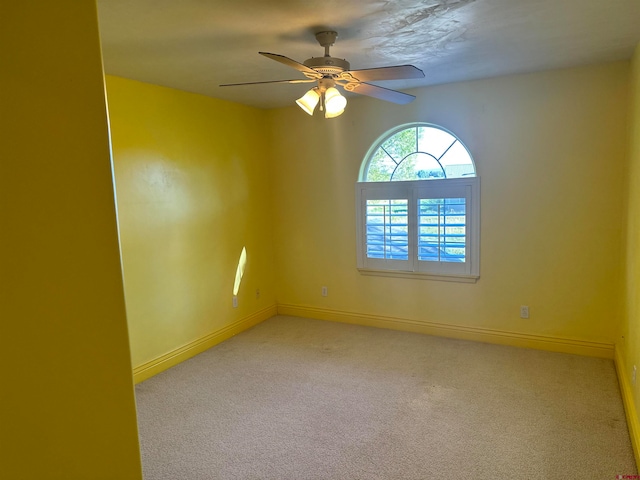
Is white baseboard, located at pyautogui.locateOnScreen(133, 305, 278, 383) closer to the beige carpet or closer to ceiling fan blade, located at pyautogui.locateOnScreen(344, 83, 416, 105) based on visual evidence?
the beige carpet

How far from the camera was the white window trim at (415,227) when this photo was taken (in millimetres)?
3777

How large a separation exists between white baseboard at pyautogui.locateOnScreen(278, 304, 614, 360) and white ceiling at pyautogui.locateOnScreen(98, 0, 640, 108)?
2269mm

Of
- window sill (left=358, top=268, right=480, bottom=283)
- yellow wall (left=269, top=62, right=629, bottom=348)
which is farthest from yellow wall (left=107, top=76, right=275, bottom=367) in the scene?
window sill (left=358, top=268, right=480, bottom=283)

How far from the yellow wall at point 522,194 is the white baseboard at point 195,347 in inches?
42.6

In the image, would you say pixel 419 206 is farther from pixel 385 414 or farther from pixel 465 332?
pixel 385 414

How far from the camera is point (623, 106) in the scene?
10.3 ft

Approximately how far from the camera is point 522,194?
358 cm

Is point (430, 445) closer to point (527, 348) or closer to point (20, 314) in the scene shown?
point (527, 348)

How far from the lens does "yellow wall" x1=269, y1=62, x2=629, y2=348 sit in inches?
129

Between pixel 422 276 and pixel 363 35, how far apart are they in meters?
2.43

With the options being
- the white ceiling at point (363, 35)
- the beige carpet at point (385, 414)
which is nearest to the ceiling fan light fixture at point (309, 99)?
the white ceiling at point (363, 35)

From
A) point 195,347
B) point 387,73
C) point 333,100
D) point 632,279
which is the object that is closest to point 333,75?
point 333,100

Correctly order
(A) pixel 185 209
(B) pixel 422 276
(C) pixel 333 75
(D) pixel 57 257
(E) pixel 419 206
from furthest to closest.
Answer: (B) pixel 422 276 < (E) pixel 419 206 < (A) pixel 185 209 < (C) pixel 333 75 < (D) pixel 57 257

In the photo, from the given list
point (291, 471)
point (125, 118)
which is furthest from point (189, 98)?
point (291, 471)
